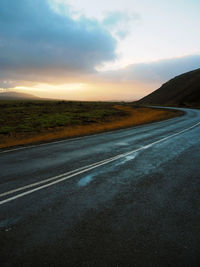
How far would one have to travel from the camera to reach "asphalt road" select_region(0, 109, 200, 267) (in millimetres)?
2430

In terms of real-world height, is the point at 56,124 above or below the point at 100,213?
above

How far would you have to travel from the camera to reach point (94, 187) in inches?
176

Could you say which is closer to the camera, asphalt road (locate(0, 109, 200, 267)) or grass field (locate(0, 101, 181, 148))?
asphalt road (locate(0, 109, 200, 267))

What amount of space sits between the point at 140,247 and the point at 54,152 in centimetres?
601

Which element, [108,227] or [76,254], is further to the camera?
[108,227]

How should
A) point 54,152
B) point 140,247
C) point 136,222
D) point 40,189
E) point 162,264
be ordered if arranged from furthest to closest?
point 54,152, point 40,189, point 136,222, point 140,247, point 162,264

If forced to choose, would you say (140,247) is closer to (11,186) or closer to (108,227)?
(108,227)

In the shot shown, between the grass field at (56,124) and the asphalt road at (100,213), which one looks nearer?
the asphalt road at (100,213)

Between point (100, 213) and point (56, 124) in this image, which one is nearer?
point (100, 213)

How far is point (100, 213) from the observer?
337 cm

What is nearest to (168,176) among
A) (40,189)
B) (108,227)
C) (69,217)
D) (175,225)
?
(175,225)

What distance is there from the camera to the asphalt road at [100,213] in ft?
7.97

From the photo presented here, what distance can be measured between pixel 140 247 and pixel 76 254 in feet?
3.04

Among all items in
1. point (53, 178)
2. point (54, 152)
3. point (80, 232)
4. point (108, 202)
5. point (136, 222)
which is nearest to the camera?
point (80, 232)
